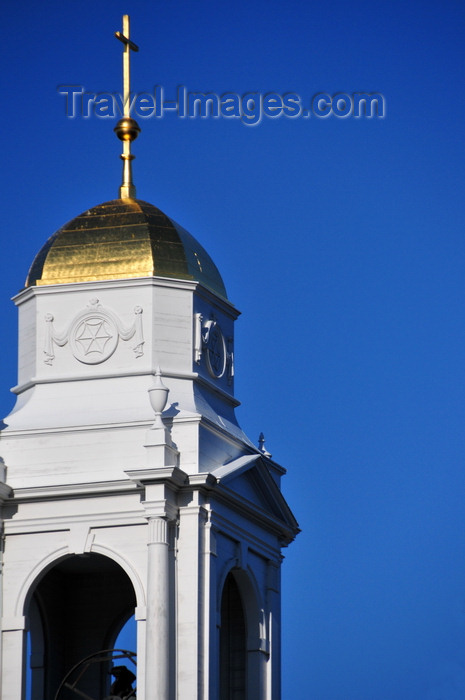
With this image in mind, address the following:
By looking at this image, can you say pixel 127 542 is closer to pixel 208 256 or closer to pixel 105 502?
pixel 105 502

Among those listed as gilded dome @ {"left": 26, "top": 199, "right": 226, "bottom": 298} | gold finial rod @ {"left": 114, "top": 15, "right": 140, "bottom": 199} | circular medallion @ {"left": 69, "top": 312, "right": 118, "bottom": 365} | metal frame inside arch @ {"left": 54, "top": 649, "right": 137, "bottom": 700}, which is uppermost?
gold finial rod @ {"left": 114, "top": 15, "right": 140, "bottom": 199}

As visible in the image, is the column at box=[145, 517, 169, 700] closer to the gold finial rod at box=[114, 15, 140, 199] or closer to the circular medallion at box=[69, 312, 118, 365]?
the circular medallion at box=[69, 312, 118, 365]

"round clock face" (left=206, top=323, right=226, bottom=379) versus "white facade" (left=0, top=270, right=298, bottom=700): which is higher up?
"round clock face" (left=206, top=323, right=226, bottom=379)

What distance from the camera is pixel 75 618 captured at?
226ft

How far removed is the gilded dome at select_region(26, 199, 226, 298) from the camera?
220 ft

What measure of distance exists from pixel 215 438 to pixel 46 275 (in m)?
5.94

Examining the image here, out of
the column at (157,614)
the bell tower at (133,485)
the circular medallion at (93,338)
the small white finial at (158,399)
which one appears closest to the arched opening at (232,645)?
the bell tower at (133,485)

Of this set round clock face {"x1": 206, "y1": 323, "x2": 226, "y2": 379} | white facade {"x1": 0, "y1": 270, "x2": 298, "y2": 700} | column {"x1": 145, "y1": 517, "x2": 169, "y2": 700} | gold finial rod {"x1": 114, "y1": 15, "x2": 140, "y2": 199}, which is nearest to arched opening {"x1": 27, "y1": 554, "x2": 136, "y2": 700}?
white facade {"x1": 0, "y1": 270, "x2": 298, "y2": 700}

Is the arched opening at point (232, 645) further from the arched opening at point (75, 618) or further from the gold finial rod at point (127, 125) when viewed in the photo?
the gold finial rod at point (127, 125)

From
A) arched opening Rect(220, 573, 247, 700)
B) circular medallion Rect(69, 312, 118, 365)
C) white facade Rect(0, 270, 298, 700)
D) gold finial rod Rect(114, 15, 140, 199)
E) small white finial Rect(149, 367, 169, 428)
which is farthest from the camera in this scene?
gold finial rod Rect(114, 15, 140, 199)

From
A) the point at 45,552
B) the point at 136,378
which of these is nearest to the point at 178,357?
the point at 136,378

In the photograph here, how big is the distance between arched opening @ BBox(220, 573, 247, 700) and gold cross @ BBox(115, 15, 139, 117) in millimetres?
12588

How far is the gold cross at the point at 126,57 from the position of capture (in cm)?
7038

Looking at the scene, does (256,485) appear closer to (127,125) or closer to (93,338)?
(93,338)
